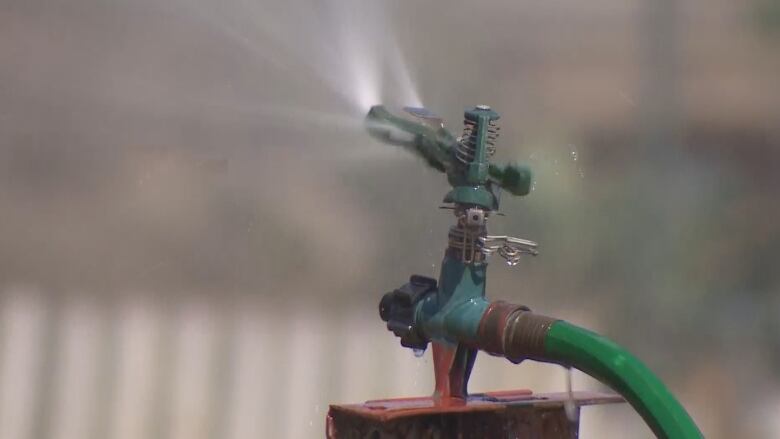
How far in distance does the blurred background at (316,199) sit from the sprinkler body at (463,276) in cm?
12

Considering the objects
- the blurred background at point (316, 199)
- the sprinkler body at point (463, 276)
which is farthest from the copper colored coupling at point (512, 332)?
the blurred background at point (316, 199)

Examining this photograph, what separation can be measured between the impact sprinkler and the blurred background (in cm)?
13

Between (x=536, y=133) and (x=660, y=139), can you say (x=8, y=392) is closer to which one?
(x=536, y=133)

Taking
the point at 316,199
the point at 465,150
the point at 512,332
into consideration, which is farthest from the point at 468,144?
the point at 316,199

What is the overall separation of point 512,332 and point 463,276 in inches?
2.1

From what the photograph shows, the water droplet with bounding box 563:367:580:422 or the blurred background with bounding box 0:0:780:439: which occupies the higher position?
the blurred background with bounding box 0:0:780:439

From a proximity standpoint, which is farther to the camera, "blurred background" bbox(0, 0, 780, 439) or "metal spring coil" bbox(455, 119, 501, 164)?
"blurred background" bbox(0, 0, 780, 439)

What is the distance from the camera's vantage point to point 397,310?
1.96 ft

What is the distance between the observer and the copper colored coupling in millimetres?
527

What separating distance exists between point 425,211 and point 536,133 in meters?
0.12

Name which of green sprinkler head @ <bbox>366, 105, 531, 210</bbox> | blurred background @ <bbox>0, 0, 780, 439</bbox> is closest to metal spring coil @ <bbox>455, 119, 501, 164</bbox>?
green sprinkler head @ <bbox>366, 105, 531, 210</bbox>

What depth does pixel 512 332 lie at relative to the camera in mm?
534

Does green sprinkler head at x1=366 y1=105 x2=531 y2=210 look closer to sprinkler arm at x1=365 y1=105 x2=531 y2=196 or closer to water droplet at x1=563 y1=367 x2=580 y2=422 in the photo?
sprinkler arm at x1=365 y1=105 x2=531 y2=196

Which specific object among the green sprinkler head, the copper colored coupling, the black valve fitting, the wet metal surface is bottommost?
the wet metal surface
